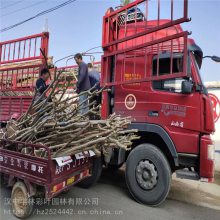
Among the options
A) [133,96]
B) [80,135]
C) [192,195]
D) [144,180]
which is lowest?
[192,195]

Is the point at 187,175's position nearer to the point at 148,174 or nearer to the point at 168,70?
the point at 148,174

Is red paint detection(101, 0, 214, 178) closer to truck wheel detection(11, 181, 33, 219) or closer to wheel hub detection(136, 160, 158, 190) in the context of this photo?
wheel hub detection(136, 160, 158, 190)

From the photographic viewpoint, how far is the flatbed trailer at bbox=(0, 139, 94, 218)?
334 centimetres

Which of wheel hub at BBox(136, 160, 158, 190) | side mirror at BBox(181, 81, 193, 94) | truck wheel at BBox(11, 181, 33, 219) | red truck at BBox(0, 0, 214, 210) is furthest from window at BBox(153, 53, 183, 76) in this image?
truck wheel at BBox(11, 181, 33, 219)

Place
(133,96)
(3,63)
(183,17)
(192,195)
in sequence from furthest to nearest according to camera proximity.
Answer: (3,63) < (192,195) < (133,96) < (183,17)

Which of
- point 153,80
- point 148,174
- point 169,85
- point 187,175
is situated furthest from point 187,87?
point 148,174

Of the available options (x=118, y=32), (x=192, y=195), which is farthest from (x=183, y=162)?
(x=118, y=32)

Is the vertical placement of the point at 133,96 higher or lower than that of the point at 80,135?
higher

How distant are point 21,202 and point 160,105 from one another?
99.3 inches

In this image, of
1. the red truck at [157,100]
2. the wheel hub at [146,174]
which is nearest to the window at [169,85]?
the red truck at [157,100]

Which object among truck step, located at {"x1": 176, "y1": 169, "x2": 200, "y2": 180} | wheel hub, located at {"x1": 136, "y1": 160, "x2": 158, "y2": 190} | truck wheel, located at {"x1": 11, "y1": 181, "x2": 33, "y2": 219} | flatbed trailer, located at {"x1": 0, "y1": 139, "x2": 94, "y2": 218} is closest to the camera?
flatbed trailer, located at {"x1": 0, "y1": 139, "x2": 94, "y2": 218}

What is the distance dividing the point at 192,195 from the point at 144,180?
1.38m

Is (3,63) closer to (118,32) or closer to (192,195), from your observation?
(118,32)

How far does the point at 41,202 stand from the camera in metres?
3.99
